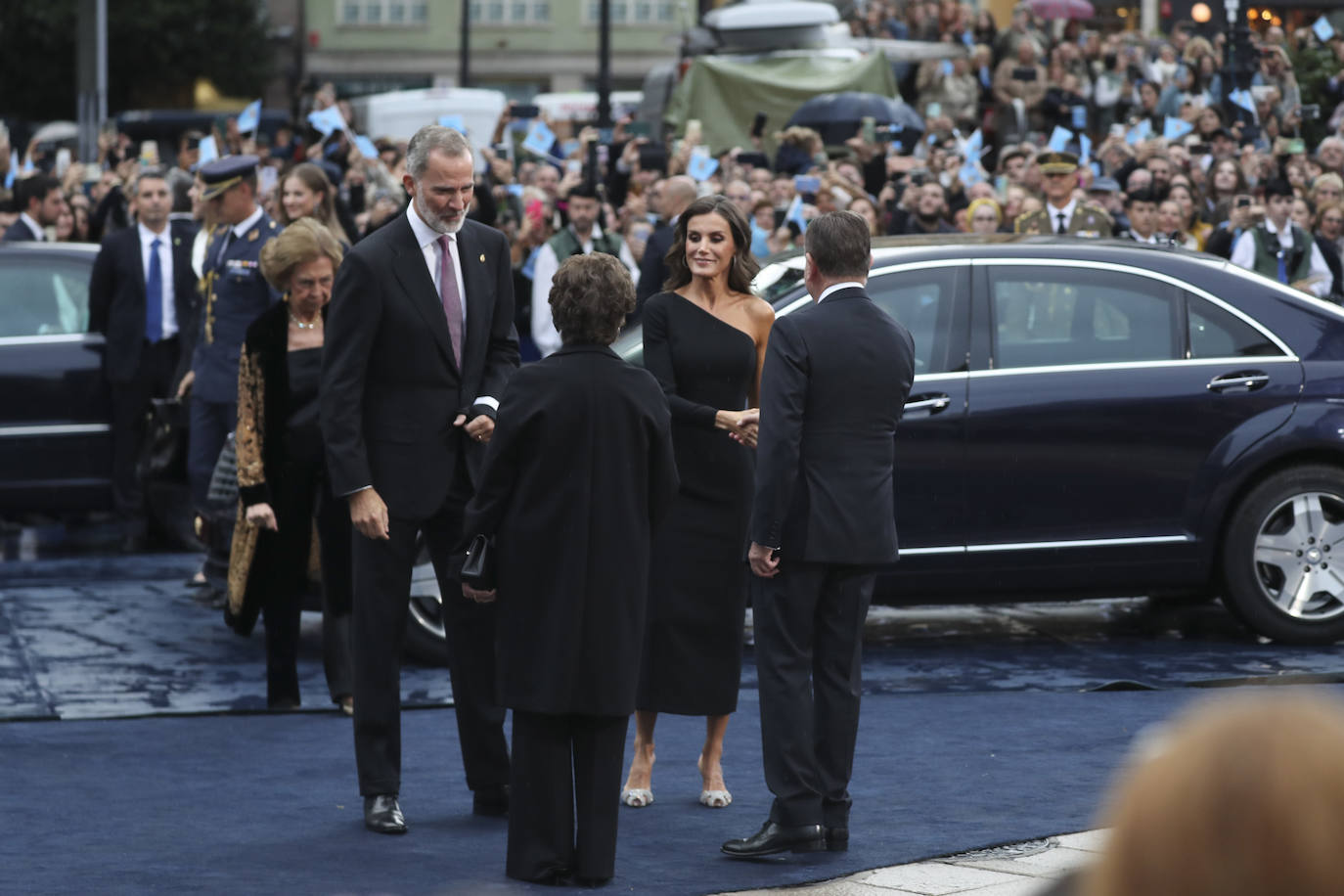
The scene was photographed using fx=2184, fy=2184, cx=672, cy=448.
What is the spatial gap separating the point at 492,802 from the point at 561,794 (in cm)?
98

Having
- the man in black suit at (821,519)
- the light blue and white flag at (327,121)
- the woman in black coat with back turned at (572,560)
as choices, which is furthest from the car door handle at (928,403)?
the light blue and white flag at (327,121)

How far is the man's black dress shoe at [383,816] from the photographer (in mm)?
6191

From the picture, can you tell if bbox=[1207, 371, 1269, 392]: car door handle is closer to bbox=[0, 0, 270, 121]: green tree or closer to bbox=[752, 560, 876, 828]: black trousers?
bbox=[752, 560, 876, 828]: black trousers

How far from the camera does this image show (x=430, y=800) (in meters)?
6.67

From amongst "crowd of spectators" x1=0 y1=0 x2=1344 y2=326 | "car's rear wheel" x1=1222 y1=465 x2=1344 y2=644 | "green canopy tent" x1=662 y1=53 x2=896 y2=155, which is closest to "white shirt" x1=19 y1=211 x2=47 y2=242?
"crowd of spectators" x1=0 y1=0 x2=1344 y2=326

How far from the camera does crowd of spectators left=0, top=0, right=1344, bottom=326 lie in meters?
14.1

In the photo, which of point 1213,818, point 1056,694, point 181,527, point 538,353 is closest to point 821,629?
point 1056,694

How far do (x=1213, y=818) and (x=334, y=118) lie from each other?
17953 mm

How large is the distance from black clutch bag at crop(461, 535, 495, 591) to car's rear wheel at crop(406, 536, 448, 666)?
10.8ft

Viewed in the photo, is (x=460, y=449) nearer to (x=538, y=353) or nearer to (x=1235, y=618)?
(x=1235, y=618)

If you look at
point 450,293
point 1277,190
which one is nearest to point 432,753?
point 450,293

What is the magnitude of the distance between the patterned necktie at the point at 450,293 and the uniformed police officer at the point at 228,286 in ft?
10.6

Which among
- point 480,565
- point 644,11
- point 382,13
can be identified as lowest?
point 480,565

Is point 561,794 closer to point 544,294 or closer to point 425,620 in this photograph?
point 425,620
